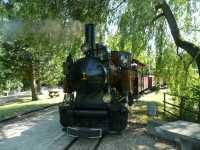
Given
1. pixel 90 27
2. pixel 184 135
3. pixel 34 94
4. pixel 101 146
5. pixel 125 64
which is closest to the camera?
pixel 184 135

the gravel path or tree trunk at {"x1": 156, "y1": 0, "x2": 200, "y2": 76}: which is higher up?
tree trunk at {"x1": 156, "y1": 0, "x2": 200, "y2": 76}

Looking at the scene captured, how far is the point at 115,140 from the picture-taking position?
980cm

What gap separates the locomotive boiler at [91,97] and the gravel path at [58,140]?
0.35 meters

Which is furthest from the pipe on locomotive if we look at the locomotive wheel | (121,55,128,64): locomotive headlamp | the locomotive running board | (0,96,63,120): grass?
(0,96,63,120): grass

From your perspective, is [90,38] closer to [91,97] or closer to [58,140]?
[91,97]

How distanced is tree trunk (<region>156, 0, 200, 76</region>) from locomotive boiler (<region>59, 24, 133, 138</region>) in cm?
289

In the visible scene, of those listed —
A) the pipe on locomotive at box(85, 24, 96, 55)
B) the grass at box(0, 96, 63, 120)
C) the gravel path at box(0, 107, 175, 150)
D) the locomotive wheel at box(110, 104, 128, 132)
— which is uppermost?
the pipe on locomotive at box(85, 24, 96, 55)

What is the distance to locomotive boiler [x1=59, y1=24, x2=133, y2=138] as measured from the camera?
31.8ft

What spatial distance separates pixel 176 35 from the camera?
12.1 metres

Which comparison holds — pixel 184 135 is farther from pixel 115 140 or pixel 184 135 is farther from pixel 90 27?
pixel 90 27

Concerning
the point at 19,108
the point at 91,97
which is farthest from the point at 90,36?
the point at 19,108

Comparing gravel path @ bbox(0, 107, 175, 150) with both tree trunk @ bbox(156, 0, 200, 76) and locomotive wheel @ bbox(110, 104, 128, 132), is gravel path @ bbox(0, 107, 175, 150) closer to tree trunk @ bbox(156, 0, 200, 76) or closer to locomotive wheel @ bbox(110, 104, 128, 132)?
locomotive wheel @ bbox(110, 104, 128, 132)

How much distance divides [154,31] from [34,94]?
19.6m

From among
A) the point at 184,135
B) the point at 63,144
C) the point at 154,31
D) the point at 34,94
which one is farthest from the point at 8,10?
the point at 34,94
